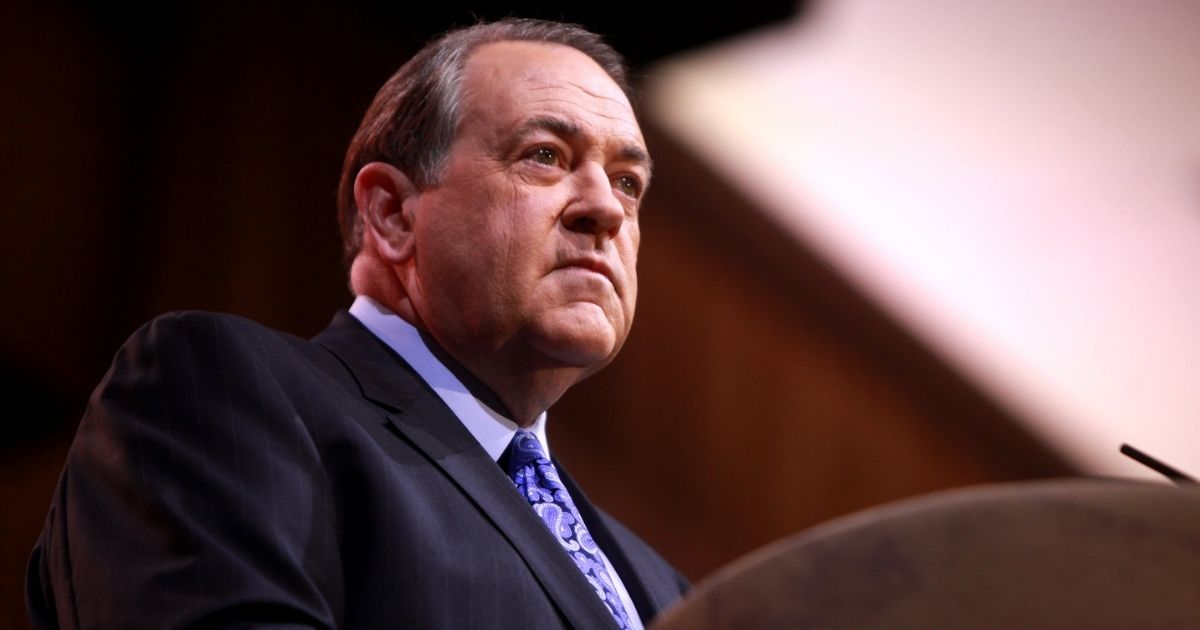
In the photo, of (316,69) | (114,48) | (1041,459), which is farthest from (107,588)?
(1041,459)

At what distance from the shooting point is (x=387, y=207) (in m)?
1.95

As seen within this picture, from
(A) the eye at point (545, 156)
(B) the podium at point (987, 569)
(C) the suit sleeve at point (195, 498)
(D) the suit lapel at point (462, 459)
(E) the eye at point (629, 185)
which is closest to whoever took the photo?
(B) the podium at point (987, 569)

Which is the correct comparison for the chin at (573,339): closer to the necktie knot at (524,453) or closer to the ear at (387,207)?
the necktie knot at (524,453)

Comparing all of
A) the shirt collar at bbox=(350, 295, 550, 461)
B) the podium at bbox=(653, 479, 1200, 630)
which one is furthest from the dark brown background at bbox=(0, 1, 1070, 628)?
the podium at bbox=(653, 479, 1200, 630)

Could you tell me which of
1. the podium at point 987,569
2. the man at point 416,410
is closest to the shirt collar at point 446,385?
the man at point 416,410

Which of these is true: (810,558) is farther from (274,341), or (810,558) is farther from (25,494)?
(25,494)

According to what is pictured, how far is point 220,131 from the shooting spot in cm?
310

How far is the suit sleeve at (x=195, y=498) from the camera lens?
1.22 meters

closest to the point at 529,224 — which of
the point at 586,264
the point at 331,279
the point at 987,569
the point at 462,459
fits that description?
the point at 586,264

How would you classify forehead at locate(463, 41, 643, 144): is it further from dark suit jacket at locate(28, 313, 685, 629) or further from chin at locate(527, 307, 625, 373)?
dark suit jacket at locate(28, 313, 685, 629)

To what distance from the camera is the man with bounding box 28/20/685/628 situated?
4.21 feet

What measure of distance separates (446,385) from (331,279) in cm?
153

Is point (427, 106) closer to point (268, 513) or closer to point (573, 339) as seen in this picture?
point (573, 339)

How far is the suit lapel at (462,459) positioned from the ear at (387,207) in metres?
0.17
